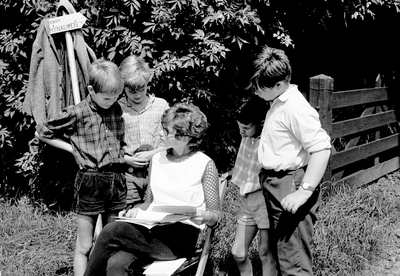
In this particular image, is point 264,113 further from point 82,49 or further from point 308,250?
point 82,49

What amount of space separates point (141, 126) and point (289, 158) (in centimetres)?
118

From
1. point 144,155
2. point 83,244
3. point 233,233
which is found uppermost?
point 144,155

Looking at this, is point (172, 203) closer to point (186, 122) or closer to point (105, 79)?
point (186, 122)

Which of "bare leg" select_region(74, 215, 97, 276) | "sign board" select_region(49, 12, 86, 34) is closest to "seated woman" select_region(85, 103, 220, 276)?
"bare leg" select_region(74, 215, 97, 276)

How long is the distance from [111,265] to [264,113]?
1318 mm

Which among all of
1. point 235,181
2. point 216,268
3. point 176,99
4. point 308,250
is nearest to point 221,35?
point 176,99

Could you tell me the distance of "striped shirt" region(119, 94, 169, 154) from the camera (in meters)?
3.71

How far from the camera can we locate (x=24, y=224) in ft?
16.0

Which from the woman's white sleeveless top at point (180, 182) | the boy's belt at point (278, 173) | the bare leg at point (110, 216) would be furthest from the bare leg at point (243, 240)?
the bare leg at point (110, 216)

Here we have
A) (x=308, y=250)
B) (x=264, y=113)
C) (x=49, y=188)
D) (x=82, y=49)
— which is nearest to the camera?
(x=308, y=250)

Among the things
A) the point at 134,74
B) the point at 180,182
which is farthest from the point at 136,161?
the point at 134,74

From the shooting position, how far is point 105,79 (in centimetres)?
334

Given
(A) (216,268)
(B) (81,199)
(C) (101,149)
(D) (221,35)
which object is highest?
(D) (221,35)

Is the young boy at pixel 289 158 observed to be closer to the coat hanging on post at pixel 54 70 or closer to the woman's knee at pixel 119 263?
the woman's knee at pixel 119 263
